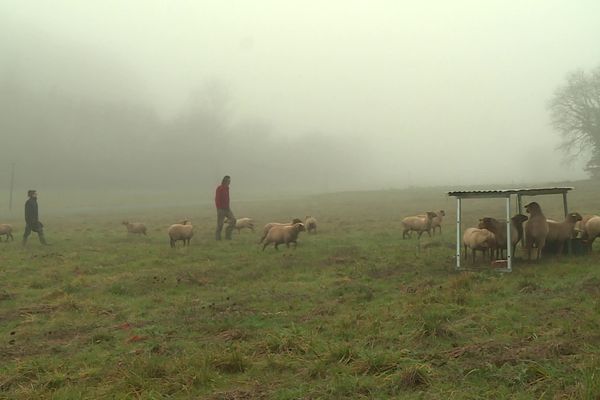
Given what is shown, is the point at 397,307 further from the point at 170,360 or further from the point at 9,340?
the point at 9,340

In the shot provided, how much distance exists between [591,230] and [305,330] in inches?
398

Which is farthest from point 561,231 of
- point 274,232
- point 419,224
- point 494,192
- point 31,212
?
point 31,212

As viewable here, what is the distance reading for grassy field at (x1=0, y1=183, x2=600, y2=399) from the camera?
6.15 metres

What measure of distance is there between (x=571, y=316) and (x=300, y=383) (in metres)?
4.72

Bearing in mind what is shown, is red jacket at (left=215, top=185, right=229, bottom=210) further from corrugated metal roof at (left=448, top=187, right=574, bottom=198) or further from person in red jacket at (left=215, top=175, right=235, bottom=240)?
corrugated metal roof at (left=448, top=187, right=574, bottom=198)

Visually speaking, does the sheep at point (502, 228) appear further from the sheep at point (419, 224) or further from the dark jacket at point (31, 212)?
the dark jacket at point (31, 212)

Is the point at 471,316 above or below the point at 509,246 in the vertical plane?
below

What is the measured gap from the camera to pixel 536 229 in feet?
44.3

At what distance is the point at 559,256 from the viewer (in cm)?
1388

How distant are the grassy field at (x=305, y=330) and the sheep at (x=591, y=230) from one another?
30.1 inches

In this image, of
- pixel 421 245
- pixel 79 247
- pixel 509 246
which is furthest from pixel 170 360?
pixel 79 247

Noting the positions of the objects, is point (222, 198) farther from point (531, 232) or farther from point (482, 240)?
point (531, 232)

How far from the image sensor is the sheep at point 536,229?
1348 centimetres

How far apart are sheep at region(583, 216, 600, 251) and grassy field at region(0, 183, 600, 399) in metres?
0.76
